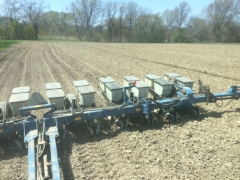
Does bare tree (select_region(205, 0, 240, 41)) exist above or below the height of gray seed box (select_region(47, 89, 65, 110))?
above

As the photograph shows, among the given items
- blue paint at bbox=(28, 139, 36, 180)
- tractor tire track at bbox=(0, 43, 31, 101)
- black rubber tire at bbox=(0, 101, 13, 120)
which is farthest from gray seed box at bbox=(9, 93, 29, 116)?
tractor tire track at bbox=(0, 43, 31, 101)

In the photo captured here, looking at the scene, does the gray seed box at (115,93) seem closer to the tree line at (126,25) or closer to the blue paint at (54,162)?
the blue paint at (54,162)

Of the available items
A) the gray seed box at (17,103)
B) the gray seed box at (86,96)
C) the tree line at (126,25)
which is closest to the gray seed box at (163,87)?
the gray seed box at (86,96)

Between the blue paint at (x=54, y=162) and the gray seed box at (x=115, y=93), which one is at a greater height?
the gray seed box at (x=115, y=93)

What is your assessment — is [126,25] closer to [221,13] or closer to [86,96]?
[221,13]

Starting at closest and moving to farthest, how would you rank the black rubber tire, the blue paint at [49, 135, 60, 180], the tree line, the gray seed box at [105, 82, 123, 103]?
the blue paint at [49, 135, 60, 180]
the black rubber tire
the gray seed box at [105, 82, 123, 103]
the tree line

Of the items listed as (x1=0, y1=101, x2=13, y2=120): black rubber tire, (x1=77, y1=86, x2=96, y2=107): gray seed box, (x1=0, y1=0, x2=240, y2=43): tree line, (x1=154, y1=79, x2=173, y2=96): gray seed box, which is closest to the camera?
(x1=0, y1=101, x2=13, y2=120): black rubber tire

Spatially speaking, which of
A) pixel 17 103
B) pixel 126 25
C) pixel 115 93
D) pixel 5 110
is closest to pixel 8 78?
pixel 5 110

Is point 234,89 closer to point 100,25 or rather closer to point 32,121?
point 32,121

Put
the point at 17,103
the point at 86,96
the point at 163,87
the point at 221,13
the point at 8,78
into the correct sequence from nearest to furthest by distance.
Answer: the point at 17,103
the point at 86,96
the point at 163,87
the point at 8,78
the point at 221,13

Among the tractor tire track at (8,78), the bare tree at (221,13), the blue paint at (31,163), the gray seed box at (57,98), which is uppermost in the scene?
the bare tree at (221,13)

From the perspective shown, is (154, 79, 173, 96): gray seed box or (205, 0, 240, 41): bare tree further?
(205, 0, 240, 41): bare tree

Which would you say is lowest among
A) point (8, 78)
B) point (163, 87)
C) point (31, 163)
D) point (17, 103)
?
point (31, 163)

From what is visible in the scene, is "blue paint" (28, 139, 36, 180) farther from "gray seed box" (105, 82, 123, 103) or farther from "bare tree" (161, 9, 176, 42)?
"bare tree" (161, 9, 176, 42)
